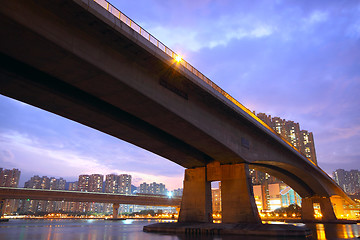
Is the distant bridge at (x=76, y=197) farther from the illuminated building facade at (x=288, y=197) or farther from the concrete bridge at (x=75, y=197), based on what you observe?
the illuminated building facade at (x=288, y=197)

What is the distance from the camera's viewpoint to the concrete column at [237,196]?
30609 mm

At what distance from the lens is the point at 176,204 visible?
4112 inches

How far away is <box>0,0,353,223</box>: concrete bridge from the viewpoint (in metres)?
15.4

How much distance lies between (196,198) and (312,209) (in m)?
50.3

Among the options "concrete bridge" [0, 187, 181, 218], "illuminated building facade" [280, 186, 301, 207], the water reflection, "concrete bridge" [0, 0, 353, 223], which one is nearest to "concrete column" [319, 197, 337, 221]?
the water reflection

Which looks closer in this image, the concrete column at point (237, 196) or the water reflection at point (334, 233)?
the water reflection at point (334, 233)

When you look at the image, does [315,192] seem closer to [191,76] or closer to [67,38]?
[191,76]

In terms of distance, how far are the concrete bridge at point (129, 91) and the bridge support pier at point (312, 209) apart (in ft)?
132

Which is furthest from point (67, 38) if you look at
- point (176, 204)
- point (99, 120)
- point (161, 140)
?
point (176, 204)

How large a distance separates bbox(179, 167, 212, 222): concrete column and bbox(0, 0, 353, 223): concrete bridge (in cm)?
12

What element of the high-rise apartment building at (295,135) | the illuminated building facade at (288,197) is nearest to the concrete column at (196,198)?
the illuminated building facade at (288,197)

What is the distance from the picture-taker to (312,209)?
70.6 m

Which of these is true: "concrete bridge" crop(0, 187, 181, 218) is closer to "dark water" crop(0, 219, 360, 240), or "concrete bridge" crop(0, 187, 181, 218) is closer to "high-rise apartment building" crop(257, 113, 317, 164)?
"dark water" crop(0, 219, 360, 240)

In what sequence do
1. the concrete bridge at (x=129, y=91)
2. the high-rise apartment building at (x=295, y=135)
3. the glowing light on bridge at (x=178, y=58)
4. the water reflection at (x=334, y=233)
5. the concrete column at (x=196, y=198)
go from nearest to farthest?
the concrete bridge at (x=129, y=91) < the glowing light on bridge at (x=178, y=58) < the water reflection at (x=334, y=233) < the concrete column at (x=196, y=198) < the high-rise apartment building at (x=295, y=135)
